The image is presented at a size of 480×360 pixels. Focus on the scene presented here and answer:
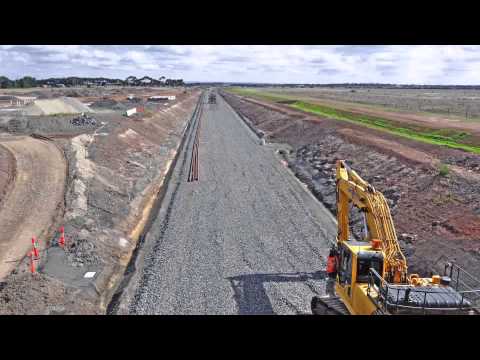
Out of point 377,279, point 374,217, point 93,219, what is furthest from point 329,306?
point 93,219

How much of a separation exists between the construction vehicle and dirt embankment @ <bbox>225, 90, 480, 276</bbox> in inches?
158

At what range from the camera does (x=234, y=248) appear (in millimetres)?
18750

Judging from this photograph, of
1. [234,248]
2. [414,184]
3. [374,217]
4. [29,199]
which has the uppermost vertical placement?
[374,217]

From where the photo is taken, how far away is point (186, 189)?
28562mm

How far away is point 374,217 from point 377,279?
70.7 inches

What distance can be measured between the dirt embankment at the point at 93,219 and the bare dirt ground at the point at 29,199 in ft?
2.35

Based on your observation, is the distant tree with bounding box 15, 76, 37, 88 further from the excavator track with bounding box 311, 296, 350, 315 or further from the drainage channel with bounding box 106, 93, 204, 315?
the excavator track with bounding box 311, 296, 350, 315

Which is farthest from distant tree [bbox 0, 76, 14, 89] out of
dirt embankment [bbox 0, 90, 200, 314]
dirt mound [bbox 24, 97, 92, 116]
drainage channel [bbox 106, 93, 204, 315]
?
drainage channel [bbox 106, 93, 204, 315]

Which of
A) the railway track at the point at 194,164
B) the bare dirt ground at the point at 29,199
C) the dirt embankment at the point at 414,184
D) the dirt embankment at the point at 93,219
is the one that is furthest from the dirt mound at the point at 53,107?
the dirt embankment at the point at 414,184

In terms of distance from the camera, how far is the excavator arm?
10453 mm

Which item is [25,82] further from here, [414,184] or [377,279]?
[377,279]
